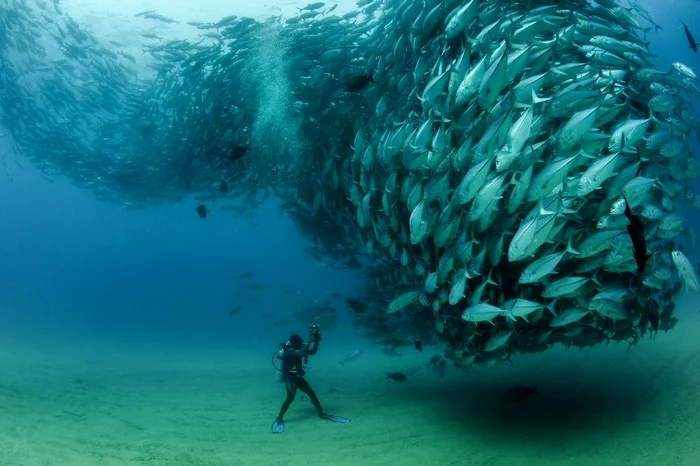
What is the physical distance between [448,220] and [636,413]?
4.31 m

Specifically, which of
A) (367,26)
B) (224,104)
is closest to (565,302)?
(367,26)

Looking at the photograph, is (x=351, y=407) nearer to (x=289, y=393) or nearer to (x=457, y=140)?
(x=289, y=393)

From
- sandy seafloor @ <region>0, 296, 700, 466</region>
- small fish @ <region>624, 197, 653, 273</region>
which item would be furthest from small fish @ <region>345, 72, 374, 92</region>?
sandy seafloor @ <region>0, 296, 700, 466</region>

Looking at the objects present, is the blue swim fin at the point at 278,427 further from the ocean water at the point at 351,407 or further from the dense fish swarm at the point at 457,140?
the dense fish swarm at the point at 457,140

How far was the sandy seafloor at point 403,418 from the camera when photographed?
591cm

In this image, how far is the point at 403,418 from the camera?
8.07m

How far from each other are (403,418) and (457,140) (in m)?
5.15

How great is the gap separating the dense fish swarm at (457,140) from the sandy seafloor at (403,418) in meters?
1.10

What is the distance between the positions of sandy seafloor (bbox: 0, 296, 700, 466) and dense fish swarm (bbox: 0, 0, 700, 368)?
43.3 inches

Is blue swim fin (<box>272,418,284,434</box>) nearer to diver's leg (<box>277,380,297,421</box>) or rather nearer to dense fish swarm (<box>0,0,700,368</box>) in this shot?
diver's leg (<box>277,380,297,421</box>)

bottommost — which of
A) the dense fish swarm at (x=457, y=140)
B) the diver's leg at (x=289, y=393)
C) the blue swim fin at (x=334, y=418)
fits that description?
the blue swim fin at (x=334, y=418)

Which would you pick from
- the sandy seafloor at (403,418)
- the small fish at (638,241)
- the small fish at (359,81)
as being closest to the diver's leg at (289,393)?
the sandy seafloor at (403,418)

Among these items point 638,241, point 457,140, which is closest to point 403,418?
point 457,140

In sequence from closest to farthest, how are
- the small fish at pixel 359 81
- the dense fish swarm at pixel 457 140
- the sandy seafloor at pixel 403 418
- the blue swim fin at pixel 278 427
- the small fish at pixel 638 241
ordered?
the small fish at pixel 638 241, the dense fish swarm at pixel 457 140, the sandy seafloor at pixel 403 418, the small fish at pixel 359 81, the blue swim fin at pixel 278 427
